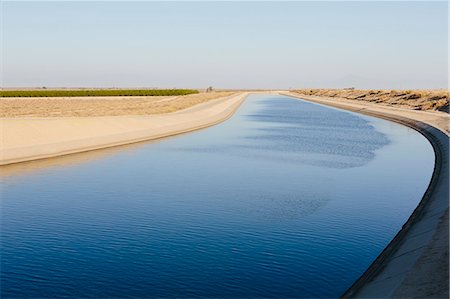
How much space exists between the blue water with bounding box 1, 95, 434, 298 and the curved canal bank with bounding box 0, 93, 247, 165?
4.72 meters

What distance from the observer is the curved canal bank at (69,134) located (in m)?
36.7

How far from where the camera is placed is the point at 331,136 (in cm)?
5316

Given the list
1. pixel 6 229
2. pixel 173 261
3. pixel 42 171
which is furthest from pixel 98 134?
pixel 173 261

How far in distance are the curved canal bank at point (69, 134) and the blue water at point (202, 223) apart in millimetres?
4716

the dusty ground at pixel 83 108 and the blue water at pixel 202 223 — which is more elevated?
the dusty ground at pixel 83 108

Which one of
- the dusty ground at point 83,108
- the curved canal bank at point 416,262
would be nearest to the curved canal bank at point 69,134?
the dusty ground at point 83,108

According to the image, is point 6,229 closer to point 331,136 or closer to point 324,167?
point 324,167

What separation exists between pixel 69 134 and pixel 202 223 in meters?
28.2

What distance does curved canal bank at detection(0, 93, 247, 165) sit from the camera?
36.7m

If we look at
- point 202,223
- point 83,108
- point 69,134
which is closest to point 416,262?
point 202,223

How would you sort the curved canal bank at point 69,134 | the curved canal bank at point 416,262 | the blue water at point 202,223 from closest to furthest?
the curved canal bank at point 416,262, the blue water at point 202,223, the curved canal bank at point 69,134

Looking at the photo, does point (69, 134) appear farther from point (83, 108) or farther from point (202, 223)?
point (83, 108)

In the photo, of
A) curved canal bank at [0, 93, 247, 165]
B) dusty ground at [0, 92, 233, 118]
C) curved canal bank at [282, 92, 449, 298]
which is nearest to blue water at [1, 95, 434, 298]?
curved canal bank at [282, 92, 449, 298]

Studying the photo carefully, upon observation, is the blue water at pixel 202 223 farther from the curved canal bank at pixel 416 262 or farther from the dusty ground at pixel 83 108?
the dusty ground at pixel 83 108
